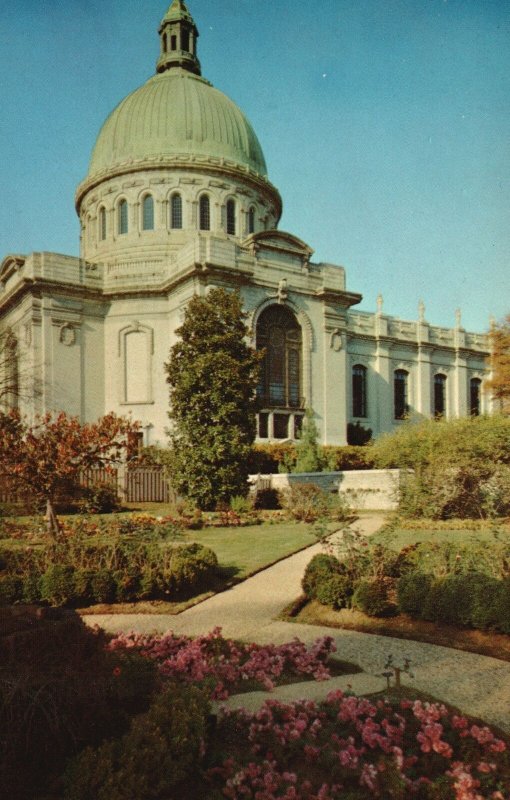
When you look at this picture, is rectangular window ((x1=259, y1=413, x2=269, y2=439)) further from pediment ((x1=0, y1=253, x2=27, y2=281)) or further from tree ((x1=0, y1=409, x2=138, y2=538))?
tree ((x1=0, y1=409, x2=138, y2=538))

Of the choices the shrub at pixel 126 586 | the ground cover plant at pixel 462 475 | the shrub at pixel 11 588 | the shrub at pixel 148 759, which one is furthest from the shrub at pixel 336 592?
the ground cover plant at pixel 462 475

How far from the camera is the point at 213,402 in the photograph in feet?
78.3

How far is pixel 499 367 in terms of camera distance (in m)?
43.3

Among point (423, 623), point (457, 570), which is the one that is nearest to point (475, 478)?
point (457, 570)

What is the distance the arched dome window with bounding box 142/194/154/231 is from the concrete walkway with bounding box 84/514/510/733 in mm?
34871

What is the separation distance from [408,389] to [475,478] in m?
30.5

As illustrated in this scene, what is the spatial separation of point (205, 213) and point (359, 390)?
56.2 ft

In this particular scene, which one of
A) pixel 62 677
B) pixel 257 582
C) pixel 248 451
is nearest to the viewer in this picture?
pixel 62 677

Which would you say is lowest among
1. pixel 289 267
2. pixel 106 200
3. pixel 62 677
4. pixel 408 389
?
pixel 62 677

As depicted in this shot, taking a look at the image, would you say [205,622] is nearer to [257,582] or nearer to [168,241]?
[257,582]

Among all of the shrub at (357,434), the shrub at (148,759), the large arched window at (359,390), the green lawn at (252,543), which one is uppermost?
the large arched window at (359,390)

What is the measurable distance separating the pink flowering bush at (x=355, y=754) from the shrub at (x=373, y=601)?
370cm

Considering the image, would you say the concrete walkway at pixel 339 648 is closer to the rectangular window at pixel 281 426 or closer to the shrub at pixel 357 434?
the rectangular window at pixel 281 426

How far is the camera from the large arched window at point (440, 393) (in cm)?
5162
